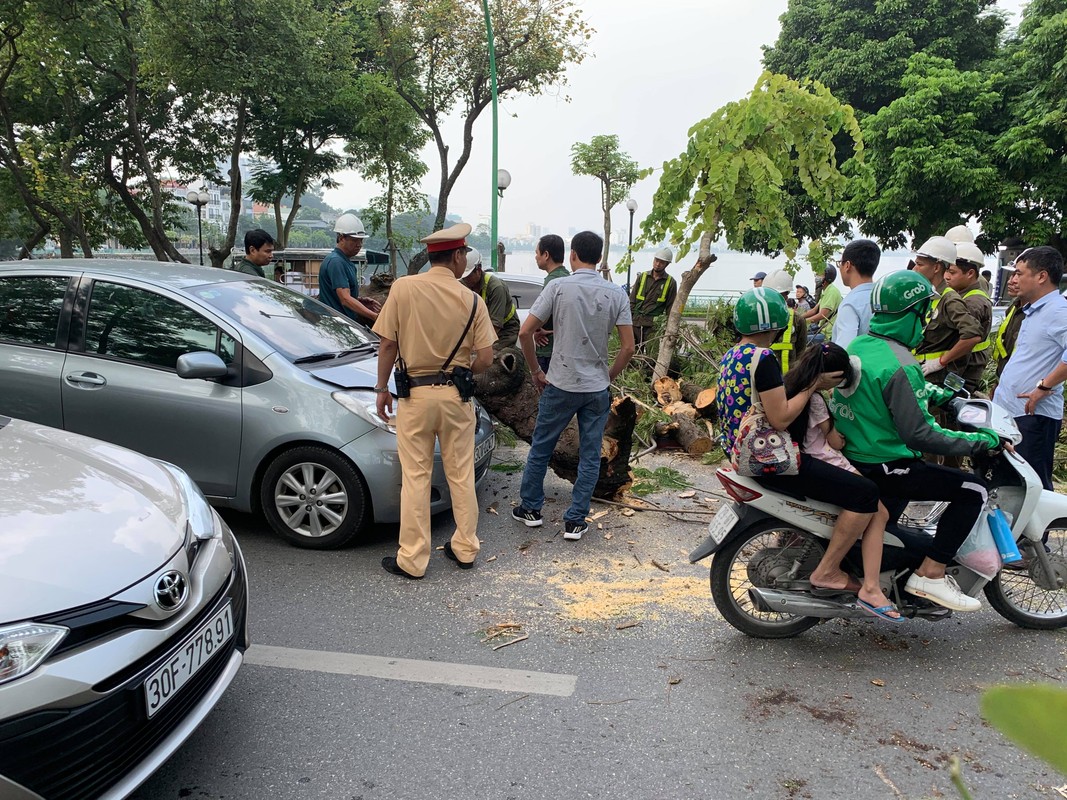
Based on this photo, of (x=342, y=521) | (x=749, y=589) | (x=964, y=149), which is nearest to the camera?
(x=749, y=589)

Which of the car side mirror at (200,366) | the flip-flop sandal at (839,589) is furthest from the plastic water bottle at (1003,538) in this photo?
the car side mirror at (200,366)

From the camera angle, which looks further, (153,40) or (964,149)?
(964,149)

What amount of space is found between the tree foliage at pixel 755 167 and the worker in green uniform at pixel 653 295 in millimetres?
1381

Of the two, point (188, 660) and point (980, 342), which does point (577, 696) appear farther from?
point (980, 342)

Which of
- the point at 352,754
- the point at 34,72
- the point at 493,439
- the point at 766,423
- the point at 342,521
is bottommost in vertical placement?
the point at 352,754

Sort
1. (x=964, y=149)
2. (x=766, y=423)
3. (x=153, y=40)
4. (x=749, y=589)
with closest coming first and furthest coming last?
1. (x=766, y=423)
2. (x=749, y=589)
3. (x=153, y=40)
4. (x=964, y=149)

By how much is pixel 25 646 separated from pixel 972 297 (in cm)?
549

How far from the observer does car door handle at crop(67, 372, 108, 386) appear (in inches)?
172

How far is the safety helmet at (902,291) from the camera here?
3080 mm

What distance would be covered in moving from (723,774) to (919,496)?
147 cm

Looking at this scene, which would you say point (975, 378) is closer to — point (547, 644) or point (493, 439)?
point (493, 439)

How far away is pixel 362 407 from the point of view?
4316mm

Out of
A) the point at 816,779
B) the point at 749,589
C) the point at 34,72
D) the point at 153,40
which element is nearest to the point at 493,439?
the point at 749,589

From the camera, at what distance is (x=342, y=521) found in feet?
14.1
